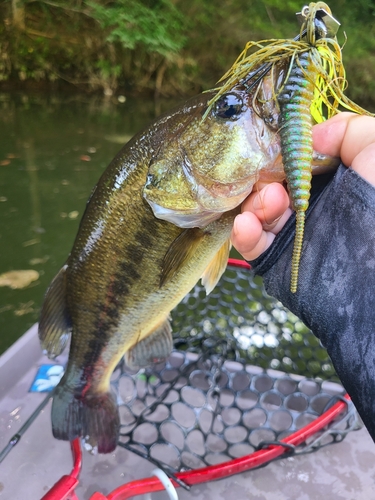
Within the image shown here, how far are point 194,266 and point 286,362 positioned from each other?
1.69m

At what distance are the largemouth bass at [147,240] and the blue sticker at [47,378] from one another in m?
0.30

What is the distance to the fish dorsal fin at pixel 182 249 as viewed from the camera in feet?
4.42

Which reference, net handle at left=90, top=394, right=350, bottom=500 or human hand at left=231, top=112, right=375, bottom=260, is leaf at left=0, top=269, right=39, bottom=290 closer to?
net handle at left=90, top=394, right=350, bottom=500

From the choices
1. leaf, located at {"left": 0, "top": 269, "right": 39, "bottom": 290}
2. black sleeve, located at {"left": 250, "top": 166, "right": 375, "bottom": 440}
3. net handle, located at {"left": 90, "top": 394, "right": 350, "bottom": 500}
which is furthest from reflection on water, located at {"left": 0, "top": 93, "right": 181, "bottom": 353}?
black sleeve, located at {"left": 250, "top": 166, "right": 375, "bottom": 440}

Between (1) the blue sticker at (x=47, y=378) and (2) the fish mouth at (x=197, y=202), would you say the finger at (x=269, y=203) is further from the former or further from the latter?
(1) the blue sticker at (x=47, y=378)

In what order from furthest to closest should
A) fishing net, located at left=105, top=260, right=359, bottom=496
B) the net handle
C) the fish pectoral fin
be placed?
the fish pectoral fin → fishing net, located at left=105, top=260, right=359, bottom=496 → the net handle

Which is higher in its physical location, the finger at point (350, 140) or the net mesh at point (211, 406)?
the finger at point (350, 140)

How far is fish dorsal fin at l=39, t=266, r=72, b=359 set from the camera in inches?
63.7

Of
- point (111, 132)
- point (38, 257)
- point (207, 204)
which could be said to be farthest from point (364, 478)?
point (111, 132)

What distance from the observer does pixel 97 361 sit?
5.51 feet

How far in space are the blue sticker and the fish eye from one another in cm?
145

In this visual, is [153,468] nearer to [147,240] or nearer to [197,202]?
[147,240]

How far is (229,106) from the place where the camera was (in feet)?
3.82

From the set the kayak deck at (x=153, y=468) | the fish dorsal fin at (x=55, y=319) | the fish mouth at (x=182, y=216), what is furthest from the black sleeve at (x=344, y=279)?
the fish dorsal fin at (x=55, y=319)
